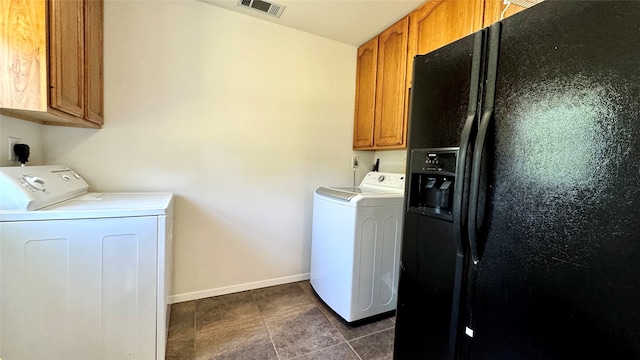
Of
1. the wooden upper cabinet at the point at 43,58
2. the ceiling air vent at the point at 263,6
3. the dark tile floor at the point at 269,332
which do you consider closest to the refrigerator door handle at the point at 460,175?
the dark tile floor at the point at 269,332

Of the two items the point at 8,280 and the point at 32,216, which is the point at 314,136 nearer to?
the point at 32,216

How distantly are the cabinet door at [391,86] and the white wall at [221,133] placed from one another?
16.3 inches

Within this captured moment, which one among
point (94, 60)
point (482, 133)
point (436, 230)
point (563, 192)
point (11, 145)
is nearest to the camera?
point (563, 192)

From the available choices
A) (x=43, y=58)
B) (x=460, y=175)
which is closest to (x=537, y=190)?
(x=460, y=175)

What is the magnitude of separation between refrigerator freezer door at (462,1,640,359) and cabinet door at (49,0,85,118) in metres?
1.77

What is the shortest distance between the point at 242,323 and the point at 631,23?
7.38 feet

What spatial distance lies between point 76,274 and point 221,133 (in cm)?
131

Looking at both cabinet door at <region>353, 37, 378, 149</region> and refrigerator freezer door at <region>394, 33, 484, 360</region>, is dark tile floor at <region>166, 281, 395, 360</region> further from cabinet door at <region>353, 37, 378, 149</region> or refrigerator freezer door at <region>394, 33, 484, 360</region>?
cabinet door at <region>353, 37, 378, 149</region>

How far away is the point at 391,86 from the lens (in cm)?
219

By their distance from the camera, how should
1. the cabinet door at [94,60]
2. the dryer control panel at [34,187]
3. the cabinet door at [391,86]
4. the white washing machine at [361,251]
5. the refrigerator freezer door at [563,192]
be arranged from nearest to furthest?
the refrigerator freezer door at [563,192] < the dryer control panel at [34,187] < the cabinet door at [94,60] < the white washing machine at [361,251] < the cabinet door at [391,86]

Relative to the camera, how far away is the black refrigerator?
2.05ft

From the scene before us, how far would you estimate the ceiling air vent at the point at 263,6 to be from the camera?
6.57 feet

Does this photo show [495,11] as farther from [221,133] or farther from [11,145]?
[11,145]

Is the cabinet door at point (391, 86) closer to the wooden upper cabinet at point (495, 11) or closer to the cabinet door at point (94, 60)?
the wooden upper cabinet at point (495, 11)
